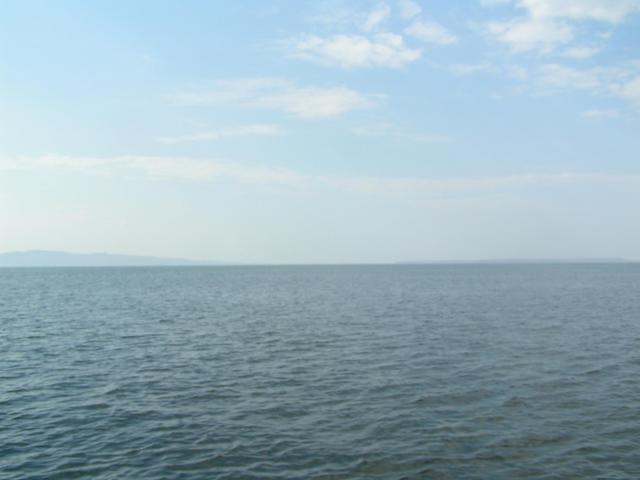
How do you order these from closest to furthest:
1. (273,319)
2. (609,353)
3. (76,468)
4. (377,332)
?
(76,468), (609,353), (377,332), (273,319)

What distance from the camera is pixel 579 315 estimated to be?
209 ft

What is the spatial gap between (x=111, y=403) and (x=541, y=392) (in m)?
22.6

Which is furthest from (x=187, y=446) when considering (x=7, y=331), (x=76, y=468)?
(x=7, y=331)

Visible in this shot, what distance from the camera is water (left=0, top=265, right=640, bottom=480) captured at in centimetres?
1900

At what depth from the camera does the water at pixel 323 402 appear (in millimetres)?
19000

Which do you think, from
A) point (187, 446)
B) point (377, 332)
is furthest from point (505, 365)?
point (187, 446)

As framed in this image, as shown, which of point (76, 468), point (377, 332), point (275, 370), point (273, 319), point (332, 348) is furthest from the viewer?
point (273, 319)

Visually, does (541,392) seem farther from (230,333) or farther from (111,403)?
(230,333)

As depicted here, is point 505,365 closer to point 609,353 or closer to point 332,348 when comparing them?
point 609,353

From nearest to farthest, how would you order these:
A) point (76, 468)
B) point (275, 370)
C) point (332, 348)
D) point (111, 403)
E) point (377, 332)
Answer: point (76, 468), point (111, 403), point (275, 370), point (332, 348), point (377, 332)

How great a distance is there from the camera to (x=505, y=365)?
114 ft

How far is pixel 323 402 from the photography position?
26578 millimetres

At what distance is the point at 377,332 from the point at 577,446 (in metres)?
30.3

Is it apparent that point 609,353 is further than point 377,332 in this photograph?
No
